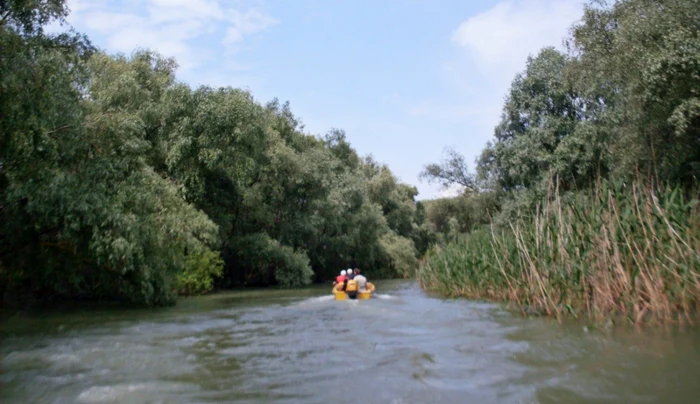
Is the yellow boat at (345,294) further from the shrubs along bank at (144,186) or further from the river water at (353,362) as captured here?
the river water at (353,362)

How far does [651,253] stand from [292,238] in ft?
83.4

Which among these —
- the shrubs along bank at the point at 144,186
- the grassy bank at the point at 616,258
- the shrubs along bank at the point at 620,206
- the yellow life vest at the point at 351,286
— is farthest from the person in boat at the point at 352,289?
the grassy bank at the point at 616,258

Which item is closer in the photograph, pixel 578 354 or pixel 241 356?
pixel 578 354

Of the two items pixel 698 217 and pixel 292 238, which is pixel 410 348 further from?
pixel 292 238

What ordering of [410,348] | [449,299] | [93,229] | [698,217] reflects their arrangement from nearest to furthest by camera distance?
[410,348] → [698,217] → [93,229] → [449,299]

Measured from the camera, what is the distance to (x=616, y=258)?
1095 cm

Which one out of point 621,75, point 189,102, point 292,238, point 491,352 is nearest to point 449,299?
point 621,75

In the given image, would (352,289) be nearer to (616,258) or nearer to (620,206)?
(620,206)

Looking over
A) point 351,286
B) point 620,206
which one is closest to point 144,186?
point 351,286

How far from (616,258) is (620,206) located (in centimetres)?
183

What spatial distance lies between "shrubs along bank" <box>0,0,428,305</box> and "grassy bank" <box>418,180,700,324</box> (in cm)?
1004

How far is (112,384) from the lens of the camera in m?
8.00

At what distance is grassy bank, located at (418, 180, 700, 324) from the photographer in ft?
34.6

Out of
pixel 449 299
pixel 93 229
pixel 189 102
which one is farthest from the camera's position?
pixel 189 102
